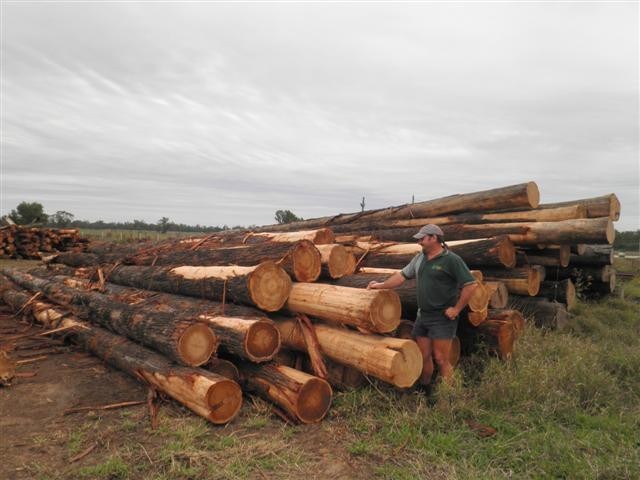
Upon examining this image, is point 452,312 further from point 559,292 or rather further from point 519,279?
point 559,292

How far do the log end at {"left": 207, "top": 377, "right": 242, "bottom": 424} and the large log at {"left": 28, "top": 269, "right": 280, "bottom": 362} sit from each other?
447 millimetres

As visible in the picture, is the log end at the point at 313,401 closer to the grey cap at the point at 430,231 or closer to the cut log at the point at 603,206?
the grey cap at the point at 430,231

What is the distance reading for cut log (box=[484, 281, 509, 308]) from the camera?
5926 mm

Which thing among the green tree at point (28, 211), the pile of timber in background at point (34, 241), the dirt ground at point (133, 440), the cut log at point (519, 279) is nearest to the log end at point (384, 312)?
the dirt ground at point (133, 440)

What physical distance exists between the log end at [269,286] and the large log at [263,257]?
0.16 m

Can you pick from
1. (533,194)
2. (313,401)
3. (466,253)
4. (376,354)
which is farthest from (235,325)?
(533,194)

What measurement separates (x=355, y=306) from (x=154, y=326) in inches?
97.9

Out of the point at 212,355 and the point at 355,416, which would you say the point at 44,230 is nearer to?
the point at 212,355

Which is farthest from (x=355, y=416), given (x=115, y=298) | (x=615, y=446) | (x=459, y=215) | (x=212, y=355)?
(x=459, y=215)

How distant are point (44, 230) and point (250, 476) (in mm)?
23481

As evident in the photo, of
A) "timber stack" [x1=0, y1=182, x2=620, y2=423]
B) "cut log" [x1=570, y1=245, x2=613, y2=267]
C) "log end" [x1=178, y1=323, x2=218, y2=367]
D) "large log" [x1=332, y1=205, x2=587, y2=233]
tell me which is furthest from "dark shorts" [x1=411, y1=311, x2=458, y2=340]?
"cut log" [x1=570, y1=245, x2=613, y2=267]

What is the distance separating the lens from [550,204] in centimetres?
803

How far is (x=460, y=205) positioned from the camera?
8.39 m

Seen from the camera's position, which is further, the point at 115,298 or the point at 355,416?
the point at 115,298
